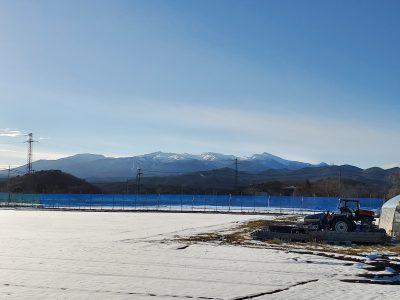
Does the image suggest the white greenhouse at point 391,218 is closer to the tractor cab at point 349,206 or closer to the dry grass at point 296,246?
the tractor cab at point 349,206

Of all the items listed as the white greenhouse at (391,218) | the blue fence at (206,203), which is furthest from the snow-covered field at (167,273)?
the blue fence at (206,203)

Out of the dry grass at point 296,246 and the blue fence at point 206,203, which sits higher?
the blue fence at point 206,203

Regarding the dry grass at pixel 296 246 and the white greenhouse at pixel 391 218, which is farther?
the white greenhouse at pixel 391 218

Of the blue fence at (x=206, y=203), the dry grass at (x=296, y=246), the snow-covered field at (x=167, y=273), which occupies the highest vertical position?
the blue fence at (x=206, y=203)

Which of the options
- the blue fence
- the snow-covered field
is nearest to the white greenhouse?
the snow-covered field

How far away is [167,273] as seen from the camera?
44.0 feet

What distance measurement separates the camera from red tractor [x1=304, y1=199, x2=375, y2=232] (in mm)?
23844

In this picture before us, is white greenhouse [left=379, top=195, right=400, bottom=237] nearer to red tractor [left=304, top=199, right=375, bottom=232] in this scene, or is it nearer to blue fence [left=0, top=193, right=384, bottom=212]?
red tractor [left=304, top=199, right=375, bottom=232]

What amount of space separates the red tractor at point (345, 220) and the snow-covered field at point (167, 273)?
21.8 ft

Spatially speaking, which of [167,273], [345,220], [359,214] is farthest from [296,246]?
[167,273]

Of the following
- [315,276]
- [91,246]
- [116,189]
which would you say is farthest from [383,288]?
[116,189]

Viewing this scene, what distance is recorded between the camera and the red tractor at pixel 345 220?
23844mm

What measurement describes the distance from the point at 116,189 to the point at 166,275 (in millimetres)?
136762

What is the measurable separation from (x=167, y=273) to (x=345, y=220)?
12971 mm
